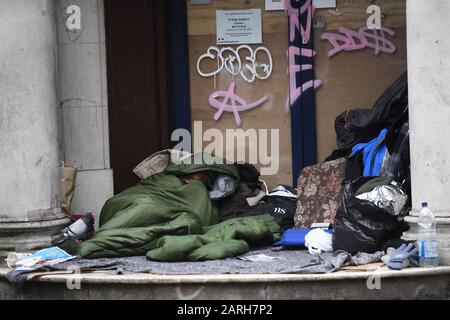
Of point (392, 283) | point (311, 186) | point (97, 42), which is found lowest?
point (392, 283)

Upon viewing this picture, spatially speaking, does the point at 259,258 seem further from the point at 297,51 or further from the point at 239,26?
the point at 239,26

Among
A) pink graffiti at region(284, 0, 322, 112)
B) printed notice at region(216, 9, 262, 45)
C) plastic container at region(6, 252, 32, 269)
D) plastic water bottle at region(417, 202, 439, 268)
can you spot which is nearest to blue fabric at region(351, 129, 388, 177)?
plastic water bottle at region(417, 202, 439, 268)

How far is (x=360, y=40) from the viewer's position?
9.44 meters

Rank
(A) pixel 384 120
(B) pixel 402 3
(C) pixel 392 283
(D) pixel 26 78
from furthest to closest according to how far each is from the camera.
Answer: (B) pixel 402 3 < (A) pixel 384 120 < (D) pixel 26 78 < (C) pixel 392 283

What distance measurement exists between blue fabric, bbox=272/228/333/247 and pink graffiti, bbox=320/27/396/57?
197 centimetres

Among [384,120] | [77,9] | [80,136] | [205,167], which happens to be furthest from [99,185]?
→ [384,120]

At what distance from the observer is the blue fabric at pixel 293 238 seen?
8.23 metres

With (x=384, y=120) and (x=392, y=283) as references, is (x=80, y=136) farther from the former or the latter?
(x=392, y=283)

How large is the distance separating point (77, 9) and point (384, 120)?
3.11 meters

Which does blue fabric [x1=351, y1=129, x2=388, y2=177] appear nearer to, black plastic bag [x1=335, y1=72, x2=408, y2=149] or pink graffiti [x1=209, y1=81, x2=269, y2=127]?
black plastic bag [x1=335, y1=72, x2=408, y2=149]

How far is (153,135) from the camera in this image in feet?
31.3

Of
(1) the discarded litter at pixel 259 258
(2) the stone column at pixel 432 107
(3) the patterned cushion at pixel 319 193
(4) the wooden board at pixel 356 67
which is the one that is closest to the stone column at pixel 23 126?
(1) the discarded litter at pixel 259 258

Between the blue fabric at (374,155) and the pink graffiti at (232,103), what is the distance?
4.53 feet

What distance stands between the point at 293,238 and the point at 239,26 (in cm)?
239
